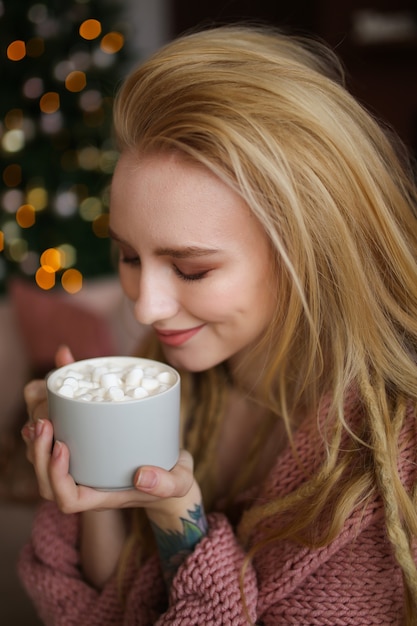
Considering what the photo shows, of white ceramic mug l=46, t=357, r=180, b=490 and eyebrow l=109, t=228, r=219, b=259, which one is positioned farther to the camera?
eyebrow l=109, t=228, r=219, b=259

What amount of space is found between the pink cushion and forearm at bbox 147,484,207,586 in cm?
117

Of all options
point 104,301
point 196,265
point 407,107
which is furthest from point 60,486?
point 407,107

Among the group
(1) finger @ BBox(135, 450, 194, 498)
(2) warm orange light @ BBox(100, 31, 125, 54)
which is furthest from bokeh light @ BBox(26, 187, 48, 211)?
(1) finger @ BBox(135, 450, 194, 498)

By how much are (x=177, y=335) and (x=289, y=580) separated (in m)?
0.40

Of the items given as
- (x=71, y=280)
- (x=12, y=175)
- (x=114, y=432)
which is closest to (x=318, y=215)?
(x=114, y=432)

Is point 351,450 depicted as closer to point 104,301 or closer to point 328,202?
point 328,202

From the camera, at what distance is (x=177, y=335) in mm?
1056

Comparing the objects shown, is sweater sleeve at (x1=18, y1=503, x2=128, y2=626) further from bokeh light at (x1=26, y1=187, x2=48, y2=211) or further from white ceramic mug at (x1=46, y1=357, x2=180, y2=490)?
bokeh light at (x1=26, y1=187, x2=48, y2=211)

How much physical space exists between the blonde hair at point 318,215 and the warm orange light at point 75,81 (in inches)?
88.7

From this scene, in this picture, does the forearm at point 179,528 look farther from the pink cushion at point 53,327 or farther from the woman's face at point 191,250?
the pink cushion at point 53,327

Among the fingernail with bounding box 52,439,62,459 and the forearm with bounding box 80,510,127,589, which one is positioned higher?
the fingernail with bounding box 52,439,62,459

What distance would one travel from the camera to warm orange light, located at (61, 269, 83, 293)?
11.5 ft

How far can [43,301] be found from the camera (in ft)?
7.50

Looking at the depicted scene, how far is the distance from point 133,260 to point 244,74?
33cm
